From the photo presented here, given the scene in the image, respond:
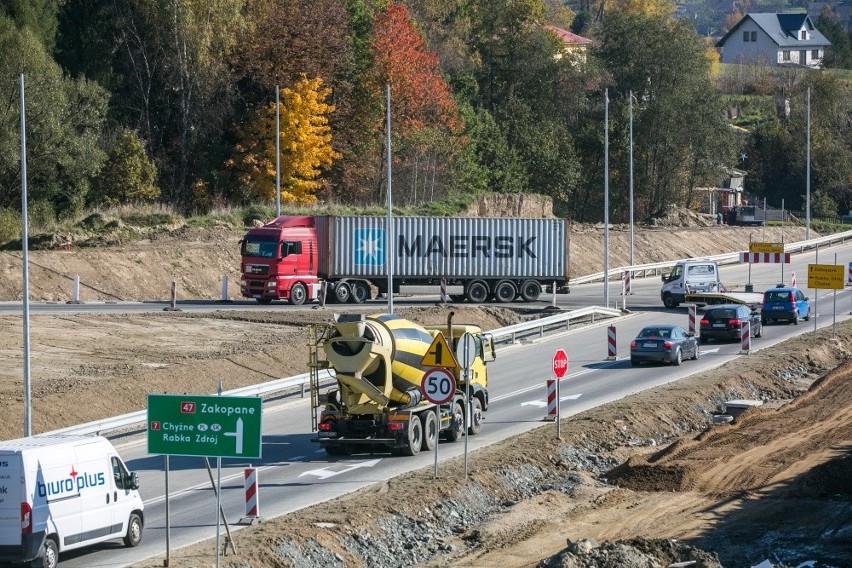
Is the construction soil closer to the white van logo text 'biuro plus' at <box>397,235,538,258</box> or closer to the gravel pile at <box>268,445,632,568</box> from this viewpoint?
the gravel pile at <box>268,445,632,568</box>

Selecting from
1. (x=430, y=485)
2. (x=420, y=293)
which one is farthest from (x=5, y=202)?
(x=430, y=485)

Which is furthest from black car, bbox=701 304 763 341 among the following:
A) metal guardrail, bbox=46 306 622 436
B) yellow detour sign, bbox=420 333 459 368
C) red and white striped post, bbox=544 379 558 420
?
yellow detour sign, bbox=420 333 459 368

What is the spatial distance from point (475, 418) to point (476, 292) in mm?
28197

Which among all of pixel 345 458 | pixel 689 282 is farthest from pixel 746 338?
pixel 345 458

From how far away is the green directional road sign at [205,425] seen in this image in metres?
18.5

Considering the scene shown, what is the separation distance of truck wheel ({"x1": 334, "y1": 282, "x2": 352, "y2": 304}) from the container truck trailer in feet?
0.14

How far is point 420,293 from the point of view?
63.2 meters

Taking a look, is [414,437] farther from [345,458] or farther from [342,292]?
[342,292]

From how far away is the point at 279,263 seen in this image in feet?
181

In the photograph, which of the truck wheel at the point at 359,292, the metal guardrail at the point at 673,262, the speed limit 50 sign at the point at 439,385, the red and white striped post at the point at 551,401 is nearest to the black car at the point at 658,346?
the red and white striped post at the point at 551,401

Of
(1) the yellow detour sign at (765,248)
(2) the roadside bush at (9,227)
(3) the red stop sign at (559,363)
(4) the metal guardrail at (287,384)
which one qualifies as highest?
(2) the roadside bush at (9,227)

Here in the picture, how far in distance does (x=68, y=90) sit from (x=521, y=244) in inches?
972

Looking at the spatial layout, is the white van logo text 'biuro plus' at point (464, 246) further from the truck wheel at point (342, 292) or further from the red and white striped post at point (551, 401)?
the red and white striped post at point (551, 401)

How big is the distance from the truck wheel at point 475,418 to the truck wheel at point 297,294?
24781 millimetres
